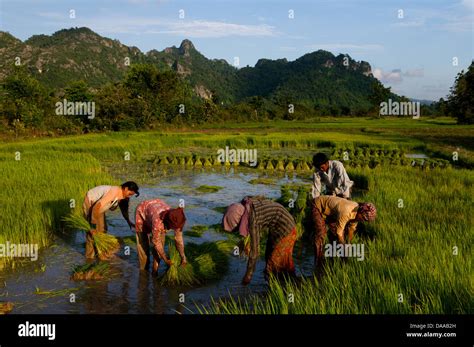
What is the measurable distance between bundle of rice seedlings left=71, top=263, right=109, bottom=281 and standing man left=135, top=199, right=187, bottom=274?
1.60 feet

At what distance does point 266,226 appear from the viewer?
14.7 feet

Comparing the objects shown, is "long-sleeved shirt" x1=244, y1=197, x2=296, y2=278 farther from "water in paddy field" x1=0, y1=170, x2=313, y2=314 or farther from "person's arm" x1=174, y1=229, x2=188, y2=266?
"person's arm" x1=174, y1=229, x2=188, y2=266

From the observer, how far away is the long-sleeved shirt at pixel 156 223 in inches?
193

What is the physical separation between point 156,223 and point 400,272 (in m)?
2.57

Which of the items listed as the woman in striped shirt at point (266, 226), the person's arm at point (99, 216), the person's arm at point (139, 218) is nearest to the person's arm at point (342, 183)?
the woman in striped shirt at point (266, 226)

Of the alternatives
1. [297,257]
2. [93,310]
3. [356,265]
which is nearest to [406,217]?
[297,257]

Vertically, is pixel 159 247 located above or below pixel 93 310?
above

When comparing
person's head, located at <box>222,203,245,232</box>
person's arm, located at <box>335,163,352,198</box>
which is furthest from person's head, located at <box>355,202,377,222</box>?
person's head, located at <box>222,203,245,232</box>

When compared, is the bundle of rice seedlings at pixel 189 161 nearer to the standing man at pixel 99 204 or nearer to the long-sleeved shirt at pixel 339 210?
the standing man at pixel 99 204

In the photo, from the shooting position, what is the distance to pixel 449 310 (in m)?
3.41

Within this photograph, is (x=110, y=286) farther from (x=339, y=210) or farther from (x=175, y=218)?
(x=339, y=210)

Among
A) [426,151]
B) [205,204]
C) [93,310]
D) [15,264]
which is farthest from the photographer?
[426,151]
